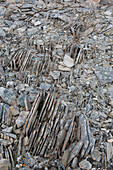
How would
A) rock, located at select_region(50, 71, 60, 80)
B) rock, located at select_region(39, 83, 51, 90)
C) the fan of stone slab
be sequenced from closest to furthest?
the fan of stone slab
rock, located at select_region(39, 83, 51, 90)
rock, located at select_region(50, 71, 60, 80)

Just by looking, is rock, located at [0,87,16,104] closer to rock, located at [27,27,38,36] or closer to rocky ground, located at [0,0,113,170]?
rocky ground, located at [0,0,113,170]

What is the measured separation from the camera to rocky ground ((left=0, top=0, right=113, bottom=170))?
3514mm

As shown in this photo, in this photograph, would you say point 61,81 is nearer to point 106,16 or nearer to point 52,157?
point 52,157

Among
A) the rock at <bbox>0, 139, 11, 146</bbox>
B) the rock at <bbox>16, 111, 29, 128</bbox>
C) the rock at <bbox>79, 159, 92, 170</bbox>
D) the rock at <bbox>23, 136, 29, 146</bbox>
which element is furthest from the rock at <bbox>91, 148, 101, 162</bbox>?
the rock at <bbox>0, 139, 11, 146</bbox>

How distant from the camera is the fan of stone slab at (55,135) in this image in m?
3.48

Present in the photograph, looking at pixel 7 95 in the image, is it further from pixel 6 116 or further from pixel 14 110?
pixel 6 116

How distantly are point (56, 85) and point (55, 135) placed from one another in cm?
126

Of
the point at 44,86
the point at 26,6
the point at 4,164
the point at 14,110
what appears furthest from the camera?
the point at 26,6

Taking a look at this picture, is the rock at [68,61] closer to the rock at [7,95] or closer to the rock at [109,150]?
the rock at [7,95]

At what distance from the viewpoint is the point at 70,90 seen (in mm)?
4367

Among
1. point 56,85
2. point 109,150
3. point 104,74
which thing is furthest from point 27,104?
point 104,74

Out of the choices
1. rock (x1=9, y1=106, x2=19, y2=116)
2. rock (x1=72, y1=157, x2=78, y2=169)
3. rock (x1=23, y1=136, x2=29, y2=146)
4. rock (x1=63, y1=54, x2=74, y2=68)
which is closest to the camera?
rock (x1=72, y1=157, x2=78, y2=169)

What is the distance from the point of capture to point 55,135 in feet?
12.1

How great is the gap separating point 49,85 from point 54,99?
48cm
